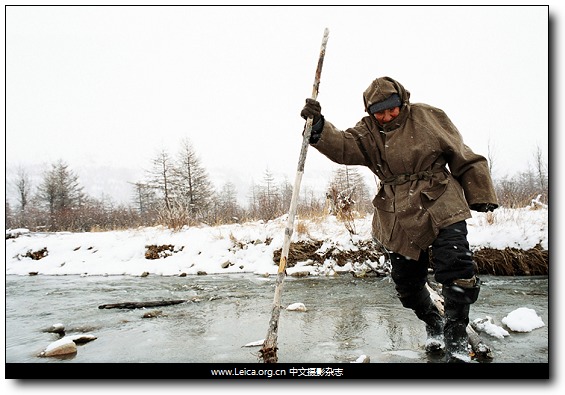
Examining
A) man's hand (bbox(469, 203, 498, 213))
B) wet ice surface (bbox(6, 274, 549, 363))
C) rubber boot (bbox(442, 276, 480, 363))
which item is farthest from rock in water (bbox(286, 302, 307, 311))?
man's hand (bbox(469, 203, 498, 213))

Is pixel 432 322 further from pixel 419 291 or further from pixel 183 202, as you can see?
pixel 183 202

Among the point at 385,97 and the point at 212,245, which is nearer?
the point at 385,97

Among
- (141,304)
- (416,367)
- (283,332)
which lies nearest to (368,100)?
(416,367)

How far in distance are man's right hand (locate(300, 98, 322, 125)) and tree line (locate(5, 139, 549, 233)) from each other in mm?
1542

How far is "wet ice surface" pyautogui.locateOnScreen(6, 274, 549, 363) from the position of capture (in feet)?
8.12

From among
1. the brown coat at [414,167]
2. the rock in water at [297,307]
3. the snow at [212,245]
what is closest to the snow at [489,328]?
the brown coat at [414,167]

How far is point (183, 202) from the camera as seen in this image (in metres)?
17.1

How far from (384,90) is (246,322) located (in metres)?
2.15

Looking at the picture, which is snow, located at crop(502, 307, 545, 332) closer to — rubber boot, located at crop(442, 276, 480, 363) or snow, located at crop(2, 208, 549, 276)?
rubber boot, located at crop(442, 276, 480, 363)

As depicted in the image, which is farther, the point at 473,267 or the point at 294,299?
the point at 294,299

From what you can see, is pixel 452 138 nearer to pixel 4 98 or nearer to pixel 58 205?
pixel 4 98

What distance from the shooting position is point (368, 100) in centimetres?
234

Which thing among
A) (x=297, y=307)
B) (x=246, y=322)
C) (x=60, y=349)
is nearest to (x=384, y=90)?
(x=246, y=322)

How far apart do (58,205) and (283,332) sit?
11.8 m
